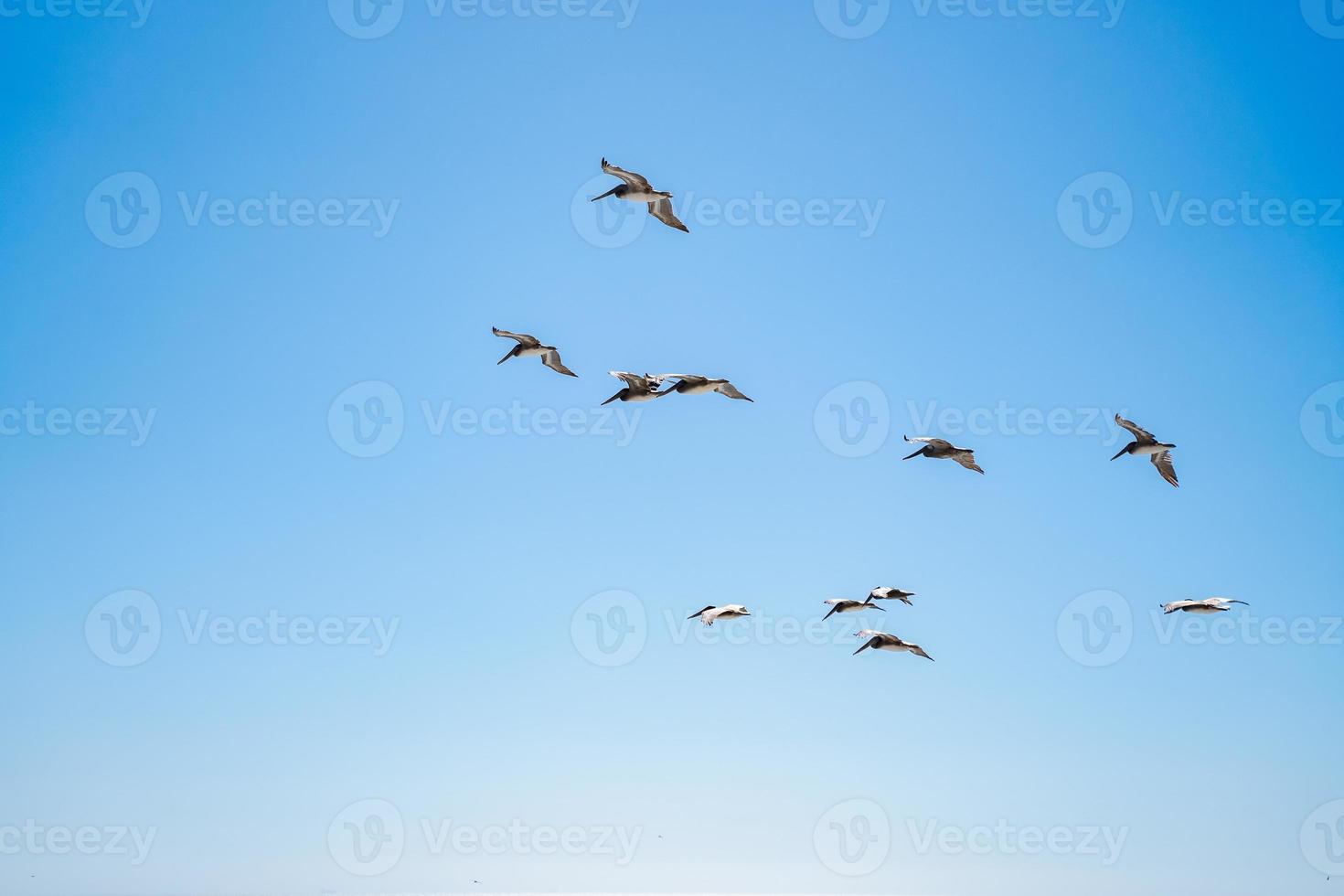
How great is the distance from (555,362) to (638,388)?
4.13 metres

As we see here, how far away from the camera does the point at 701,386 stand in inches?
1874

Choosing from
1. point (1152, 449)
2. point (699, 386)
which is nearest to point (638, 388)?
point (699, 386)

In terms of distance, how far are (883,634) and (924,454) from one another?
6617 mm

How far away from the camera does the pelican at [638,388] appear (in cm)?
4716

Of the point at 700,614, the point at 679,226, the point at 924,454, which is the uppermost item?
the point at 679,226

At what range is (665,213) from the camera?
45938 millimetres

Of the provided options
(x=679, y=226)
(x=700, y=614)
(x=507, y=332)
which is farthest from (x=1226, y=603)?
(x=507, y=332)

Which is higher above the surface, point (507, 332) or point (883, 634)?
point (507, 332)

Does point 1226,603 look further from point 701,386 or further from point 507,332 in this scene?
point 507,332

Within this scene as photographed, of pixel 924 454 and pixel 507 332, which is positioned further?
pixel 924 454

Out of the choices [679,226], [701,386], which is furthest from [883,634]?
[679,226]

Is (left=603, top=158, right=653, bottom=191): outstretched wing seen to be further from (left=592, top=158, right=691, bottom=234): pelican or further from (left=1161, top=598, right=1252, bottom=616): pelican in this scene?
(left=1161, top=598, right=1252, bottom=616): pelican

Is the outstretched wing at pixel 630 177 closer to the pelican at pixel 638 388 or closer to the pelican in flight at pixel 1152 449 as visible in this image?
the pelican at pixel 638 388

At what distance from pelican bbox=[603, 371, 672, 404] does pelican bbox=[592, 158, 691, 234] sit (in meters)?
5.00
